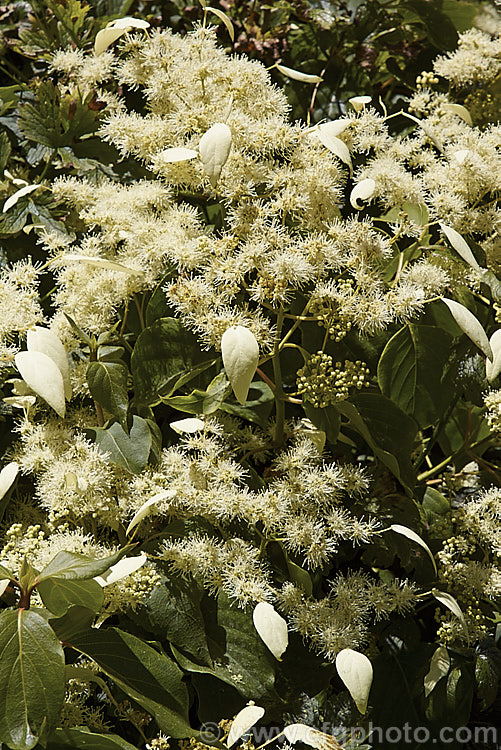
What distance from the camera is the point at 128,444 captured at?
76cm

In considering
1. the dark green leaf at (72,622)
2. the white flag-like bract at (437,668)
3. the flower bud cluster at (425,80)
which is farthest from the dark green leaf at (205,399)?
the flower bud cluster at (425,80)

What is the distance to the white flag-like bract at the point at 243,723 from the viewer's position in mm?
666

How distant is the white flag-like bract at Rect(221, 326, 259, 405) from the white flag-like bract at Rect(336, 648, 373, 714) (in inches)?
10.6

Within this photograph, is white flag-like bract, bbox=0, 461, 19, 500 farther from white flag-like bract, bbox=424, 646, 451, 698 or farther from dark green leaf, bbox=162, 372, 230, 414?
white flag-like bract, bbox=424, 646, 451, 698

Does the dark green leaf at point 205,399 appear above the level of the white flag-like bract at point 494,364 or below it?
below

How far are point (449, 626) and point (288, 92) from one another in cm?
79

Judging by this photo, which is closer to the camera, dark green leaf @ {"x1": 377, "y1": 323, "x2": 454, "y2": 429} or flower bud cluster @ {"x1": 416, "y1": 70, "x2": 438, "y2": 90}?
dark green leaf @ {"x1": 377, "y1": 323, "x2": 454, "y2": 429}

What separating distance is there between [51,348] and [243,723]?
41 centimetres

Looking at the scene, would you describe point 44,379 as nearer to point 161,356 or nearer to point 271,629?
point 161,356

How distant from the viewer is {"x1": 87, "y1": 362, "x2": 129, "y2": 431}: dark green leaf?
0.76 metres

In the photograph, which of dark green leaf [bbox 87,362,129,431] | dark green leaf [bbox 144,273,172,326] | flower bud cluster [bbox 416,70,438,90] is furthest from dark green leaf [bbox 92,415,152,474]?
flower bud cluster [bbox 416,70,438,90]

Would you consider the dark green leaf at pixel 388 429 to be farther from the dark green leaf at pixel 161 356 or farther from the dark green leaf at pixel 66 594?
the dark green leaf at pixel 66 594

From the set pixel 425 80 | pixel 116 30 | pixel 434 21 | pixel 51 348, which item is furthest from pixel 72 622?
pixel 434 21

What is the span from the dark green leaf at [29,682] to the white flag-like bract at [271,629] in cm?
19
